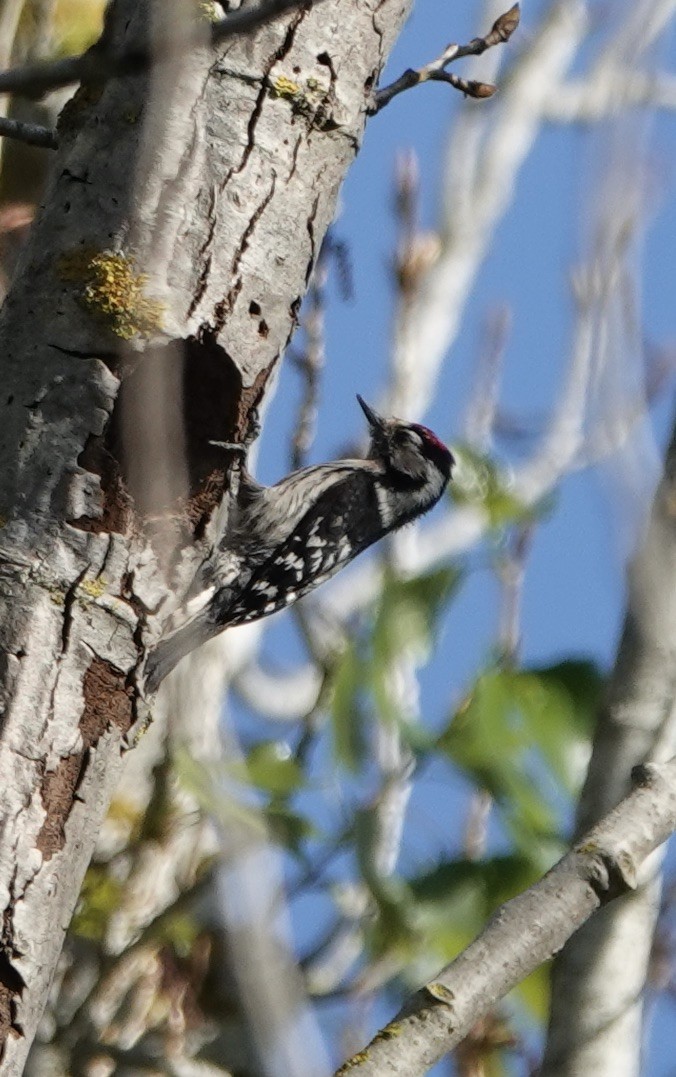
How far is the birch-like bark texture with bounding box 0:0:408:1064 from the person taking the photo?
7.33 feet

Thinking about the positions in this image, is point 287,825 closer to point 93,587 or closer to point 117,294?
point 93,587

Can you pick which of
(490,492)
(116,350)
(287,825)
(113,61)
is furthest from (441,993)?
(490,492)

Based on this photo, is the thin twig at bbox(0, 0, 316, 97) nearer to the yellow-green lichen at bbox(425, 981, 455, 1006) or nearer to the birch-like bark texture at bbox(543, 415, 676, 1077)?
the birch-like bark texture at bbox(543, 415, 676, 1077)

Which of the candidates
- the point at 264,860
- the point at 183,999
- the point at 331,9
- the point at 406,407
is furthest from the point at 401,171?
the point at 264,860

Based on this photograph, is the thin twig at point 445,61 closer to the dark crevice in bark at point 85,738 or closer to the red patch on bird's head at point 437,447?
the dark crevice in bark at point 85,738

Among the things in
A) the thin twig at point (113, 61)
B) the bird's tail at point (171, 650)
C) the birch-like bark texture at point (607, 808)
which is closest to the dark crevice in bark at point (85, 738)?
the bird's tail at point (171, 650)

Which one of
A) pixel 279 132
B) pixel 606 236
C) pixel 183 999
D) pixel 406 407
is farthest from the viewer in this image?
pixel 406 407

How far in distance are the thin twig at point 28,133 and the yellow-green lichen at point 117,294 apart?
1.07 ft

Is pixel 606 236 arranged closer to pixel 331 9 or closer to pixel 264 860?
A: pixel 264 860

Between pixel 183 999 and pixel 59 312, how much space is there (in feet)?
8.35

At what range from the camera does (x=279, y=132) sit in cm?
265

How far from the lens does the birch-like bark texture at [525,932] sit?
196 cm

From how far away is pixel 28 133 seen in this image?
267 centimetres

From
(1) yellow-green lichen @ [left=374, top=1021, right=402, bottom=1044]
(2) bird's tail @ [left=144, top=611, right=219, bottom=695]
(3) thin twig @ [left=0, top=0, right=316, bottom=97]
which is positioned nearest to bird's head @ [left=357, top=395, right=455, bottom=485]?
(2) bird's tail @ [left=144, top=611, right=219, bottom=695]
